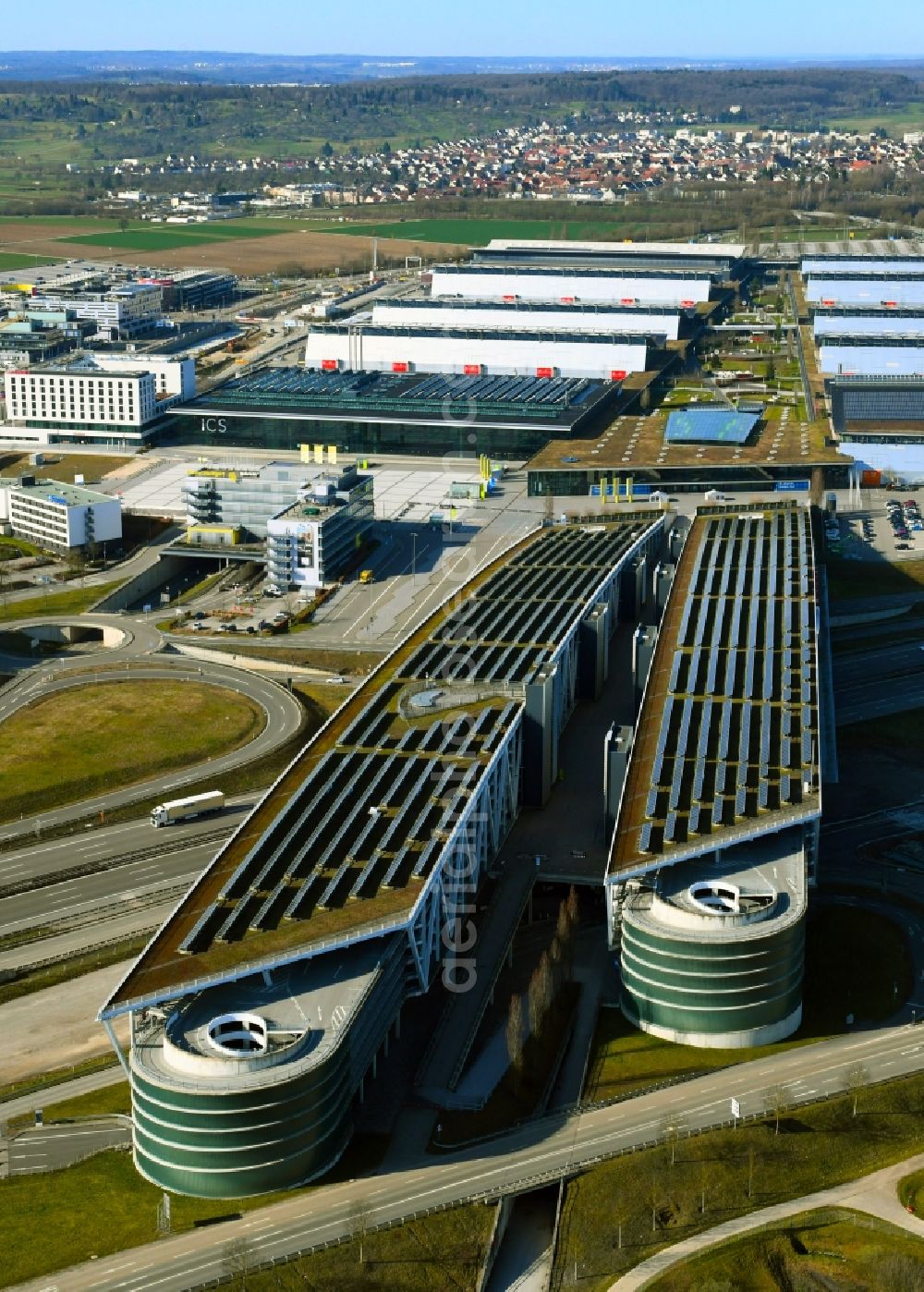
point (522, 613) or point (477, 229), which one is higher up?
point (477, 229)

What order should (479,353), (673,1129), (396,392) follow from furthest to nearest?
(479,353) → (396,392) → (673,1129)

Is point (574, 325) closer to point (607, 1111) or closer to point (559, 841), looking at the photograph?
point (559, 841)

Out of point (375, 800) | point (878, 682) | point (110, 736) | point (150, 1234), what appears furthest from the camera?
point (878, 682)

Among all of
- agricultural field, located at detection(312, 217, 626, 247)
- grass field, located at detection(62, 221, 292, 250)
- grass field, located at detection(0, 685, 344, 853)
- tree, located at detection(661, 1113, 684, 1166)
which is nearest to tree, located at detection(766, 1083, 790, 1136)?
tree, located at detection(661, 1113, 684, 1166)

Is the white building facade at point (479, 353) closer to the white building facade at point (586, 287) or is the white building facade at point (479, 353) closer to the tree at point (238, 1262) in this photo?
the white building facade at point (586, 287)

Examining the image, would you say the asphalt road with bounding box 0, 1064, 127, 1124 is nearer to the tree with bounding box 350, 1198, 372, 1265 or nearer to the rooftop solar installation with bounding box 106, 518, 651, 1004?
the rooftop solar installation with bounding box 106, 518, 651, 1004

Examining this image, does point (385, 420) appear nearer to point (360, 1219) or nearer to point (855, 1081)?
point (855, 1081)

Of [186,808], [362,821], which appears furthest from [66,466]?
[362,821]
